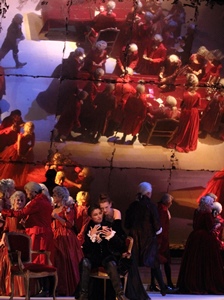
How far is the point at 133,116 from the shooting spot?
12500 mm

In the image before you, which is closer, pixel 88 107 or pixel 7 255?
pixel 7 255

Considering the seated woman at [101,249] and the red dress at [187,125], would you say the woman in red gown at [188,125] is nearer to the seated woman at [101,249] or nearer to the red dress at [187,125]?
the red dress at [187,125]

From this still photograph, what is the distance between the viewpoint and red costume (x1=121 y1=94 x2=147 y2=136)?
41.0 feet

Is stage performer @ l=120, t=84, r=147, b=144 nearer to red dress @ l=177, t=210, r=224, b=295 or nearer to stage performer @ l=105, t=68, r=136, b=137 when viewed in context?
stage performer @ l=105, t=68, r=136, b=137

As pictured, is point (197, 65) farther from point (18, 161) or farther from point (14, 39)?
point (18, 161)

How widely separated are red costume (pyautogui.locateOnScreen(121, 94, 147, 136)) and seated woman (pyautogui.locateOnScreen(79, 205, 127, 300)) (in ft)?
13.4

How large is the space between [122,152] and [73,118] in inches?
38.2

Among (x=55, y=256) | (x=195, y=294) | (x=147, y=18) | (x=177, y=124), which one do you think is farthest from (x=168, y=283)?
(x=147, y=18)

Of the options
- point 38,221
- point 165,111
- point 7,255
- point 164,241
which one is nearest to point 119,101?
point 165,111

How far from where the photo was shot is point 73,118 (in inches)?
485

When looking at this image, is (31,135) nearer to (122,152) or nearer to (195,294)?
(122,152)

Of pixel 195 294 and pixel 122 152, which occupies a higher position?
pixel 122 152

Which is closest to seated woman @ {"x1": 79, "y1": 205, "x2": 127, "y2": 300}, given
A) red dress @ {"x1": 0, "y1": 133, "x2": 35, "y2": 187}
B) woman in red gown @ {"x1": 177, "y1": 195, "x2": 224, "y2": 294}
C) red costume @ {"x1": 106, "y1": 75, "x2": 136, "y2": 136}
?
woman in red gown @ {"x1": 177, "y1": 195, "x2": 224, "y2": 294}

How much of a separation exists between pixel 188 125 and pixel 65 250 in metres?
3.51
